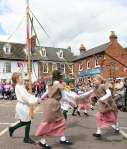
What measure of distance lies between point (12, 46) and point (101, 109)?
54.5 metres

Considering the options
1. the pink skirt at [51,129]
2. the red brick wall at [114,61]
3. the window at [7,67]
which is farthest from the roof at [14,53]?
the pink skirt at [51,129]

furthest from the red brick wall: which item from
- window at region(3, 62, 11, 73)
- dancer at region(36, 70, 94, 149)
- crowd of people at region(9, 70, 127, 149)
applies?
dancer at region(36, 70, 94, 149)

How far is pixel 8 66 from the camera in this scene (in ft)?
202

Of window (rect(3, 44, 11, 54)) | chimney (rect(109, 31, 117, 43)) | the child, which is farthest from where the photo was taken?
window (rect(3, 44, 11, 54))

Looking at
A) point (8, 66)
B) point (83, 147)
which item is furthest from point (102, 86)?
point (8, 66)

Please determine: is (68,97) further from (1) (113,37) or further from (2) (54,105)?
(1) (113,37)

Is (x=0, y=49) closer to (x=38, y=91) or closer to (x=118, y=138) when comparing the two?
(x=38, y=91)

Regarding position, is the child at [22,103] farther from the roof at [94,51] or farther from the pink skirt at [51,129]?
the roof at [94,51]

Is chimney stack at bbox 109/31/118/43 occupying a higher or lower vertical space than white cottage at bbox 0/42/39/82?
higher

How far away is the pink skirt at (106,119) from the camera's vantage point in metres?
10.5

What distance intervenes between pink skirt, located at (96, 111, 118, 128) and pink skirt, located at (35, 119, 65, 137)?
1762mm

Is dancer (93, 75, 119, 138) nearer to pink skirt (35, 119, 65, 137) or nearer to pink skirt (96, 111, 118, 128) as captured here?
pink skirt (96, 111, 118, 128)

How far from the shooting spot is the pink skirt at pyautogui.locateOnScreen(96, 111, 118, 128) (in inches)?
414

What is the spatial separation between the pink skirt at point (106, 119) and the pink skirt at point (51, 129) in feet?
5.78
